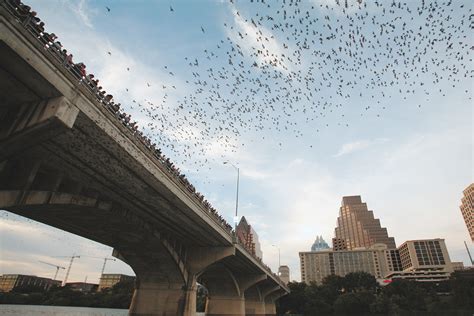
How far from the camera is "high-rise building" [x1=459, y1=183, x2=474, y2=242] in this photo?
522ft

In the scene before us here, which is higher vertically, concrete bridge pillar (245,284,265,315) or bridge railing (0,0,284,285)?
bridge railing (0,0,284,285)

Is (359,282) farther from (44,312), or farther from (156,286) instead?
(44,312)

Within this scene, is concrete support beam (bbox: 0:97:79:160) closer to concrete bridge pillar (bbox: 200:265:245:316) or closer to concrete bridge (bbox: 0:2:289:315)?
concrete bridge (bbox: 0:2:289:315)

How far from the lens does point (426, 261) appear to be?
5915 inches

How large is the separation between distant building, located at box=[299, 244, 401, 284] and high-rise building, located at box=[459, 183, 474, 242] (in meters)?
42.9

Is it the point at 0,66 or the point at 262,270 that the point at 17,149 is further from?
the point at 262,270

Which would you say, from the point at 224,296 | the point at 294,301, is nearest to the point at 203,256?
the point at 224,296

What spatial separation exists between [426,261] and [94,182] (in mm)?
180356

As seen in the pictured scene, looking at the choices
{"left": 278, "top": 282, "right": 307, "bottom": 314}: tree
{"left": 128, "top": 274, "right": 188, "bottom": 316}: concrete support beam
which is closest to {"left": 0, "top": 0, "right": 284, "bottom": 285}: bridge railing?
{"left": 128, "top": 274, "right": 188, "bottom": 316}: concrete support beam

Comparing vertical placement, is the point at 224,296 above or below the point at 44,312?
above

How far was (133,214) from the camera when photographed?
71.2ft

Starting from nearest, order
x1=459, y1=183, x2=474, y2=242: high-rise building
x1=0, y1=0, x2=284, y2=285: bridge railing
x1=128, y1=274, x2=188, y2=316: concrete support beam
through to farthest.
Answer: x1=0, y1=0, x2=284, y2=285: bridge railing < x1=128, y1=274, x2=188, y2=316: concrete support beam < x1=459, y1=183, x2=474, y2=242: high-rise building

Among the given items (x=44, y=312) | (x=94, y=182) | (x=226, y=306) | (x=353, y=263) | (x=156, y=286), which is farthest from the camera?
(x=353, y=263)

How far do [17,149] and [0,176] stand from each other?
3307mm
